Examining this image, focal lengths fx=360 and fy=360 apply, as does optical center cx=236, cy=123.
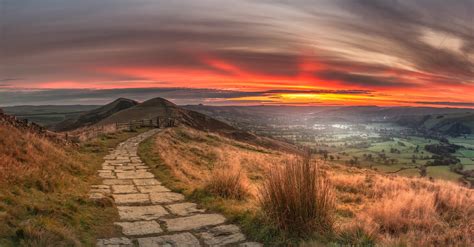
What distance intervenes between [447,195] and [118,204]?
8838mm

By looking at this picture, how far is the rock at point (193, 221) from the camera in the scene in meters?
6.11

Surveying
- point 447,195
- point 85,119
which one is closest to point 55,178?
point 447,195

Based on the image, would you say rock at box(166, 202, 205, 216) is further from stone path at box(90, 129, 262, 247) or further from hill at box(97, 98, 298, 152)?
hill at box(97, 98, 298, 152)

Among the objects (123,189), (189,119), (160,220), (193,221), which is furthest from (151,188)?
(189,119)

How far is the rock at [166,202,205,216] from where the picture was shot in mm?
7105

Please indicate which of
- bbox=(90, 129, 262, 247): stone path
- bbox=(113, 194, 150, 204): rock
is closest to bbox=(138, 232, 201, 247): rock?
bbox=(90, 129, 262, 247): stone path

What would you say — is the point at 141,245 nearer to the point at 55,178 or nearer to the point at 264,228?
the point at 264,228

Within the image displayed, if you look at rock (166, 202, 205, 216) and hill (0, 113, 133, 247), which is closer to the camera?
hill (0, 113, 133, 247)

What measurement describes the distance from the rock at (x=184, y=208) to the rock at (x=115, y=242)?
1.67 m

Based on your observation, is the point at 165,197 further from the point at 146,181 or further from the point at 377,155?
the point at 377,155

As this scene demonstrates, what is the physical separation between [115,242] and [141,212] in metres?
1.77

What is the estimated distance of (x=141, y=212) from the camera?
709 centimetres

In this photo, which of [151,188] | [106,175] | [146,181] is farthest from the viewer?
[106,175]

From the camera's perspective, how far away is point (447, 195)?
10180mm
